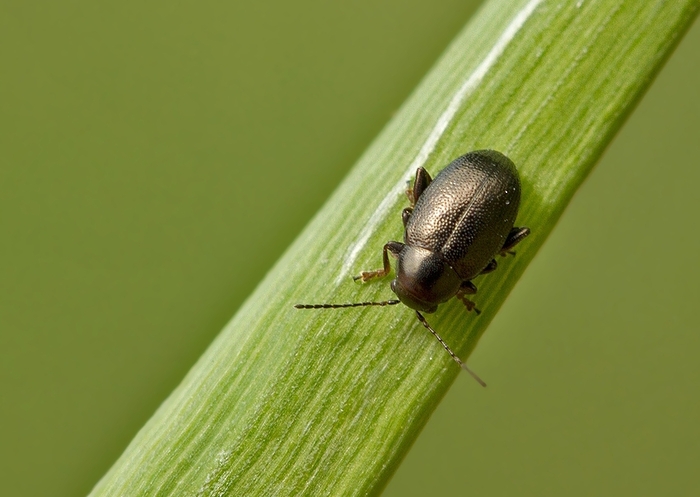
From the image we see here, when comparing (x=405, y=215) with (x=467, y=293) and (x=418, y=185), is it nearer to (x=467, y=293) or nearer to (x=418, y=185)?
(x=418, y=185)

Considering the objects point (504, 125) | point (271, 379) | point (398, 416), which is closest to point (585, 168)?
point (504, 125)

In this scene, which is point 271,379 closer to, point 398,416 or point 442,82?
point 398,416

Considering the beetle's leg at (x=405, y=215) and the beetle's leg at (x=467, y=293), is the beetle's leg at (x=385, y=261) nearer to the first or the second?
the beetle's leg at (x=405, y=215)

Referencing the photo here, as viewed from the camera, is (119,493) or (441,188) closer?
(119,493)

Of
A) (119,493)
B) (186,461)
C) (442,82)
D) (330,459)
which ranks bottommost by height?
(119,493)

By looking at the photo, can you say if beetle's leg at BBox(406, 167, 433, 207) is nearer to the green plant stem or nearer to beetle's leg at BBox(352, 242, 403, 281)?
the green plant stem

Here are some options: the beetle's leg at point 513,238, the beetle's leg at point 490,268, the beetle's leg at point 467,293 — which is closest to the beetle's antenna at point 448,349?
the beetle's leg at point 467,293
